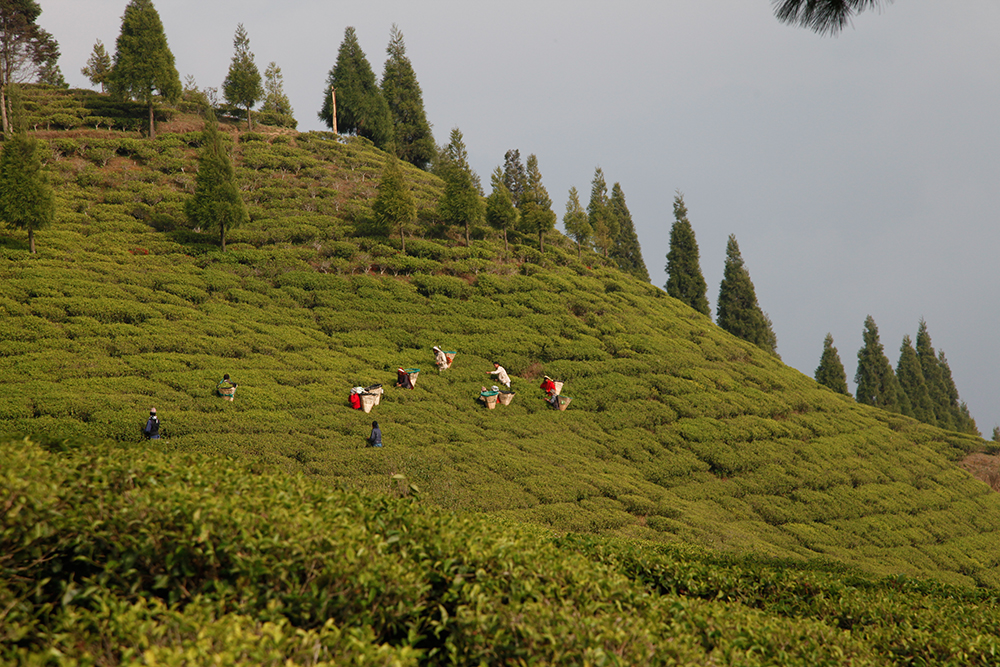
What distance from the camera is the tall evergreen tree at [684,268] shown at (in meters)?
54.5

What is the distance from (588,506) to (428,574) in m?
12.5

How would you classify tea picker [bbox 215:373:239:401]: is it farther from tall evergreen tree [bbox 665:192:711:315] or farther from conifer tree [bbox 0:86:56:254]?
tall evergreen tree [bbox 665:192:711:315]

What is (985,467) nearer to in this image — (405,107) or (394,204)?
(394,204)

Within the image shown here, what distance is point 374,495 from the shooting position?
24.3ft

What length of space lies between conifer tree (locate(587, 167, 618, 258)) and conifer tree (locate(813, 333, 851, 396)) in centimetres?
2256

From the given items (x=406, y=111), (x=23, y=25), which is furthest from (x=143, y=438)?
(x=406, y=111)

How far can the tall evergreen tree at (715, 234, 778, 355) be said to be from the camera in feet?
171

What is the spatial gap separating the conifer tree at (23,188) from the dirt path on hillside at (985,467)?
45695 mm

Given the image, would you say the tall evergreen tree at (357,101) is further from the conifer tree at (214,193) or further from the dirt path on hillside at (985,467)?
the dirt path on hillside at (985,467)

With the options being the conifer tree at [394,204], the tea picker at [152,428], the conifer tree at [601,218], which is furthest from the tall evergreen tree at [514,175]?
the tea picker at [152,428]

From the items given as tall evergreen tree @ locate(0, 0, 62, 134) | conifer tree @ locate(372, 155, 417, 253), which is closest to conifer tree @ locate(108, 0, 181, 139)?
tall evergreen tree @ locate(0, 0, 62, 134)

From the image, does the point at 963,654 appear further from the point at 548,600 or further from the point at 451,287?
the point at 451,287

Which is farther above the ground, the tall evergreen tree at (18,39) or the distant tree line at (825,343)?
the tall evergreen tree at (18,39)

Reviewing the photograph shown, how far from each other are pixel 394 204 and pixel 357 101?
1079 inches
